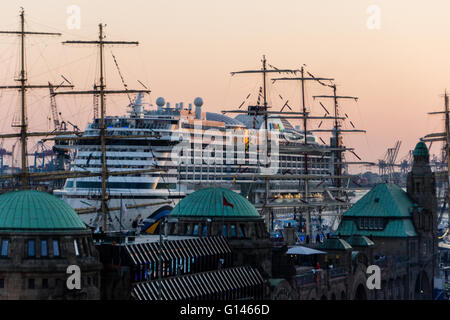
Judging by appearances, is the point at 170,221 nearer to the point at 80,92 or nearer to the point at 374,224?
the point at 80,92

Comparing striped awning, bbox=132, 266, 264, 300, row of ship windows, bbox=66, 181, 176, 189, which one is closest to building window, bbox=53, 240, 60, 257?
striped awning, bbox=132, 266, 264, 300

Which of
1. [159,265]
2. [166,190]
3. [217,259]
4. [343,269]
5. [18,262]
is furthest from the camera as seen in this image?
[166,190]

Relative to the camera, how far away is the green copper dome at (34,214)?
83375mm

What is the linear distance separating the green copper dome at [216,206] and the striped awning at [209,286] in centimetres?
700

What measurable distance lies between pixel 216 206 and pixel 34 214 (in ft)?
115

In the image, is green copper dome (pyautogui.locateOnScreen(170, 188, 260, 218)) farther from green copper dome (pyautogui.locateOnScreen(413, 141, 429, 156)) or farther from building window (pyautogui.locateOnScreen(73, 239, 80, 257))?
green copper dome (pyautogui.locateOnScreen(413, 141, 429, 156))

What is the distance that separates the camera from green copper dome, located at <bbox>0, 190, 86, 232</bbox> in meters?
83.4

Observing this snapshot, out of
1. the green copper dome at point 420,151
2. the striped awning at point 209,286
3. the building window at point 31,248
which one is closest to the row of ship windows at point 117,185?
the green copper dome at point 420,151

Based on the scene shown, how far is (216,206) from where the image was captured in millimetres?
117000

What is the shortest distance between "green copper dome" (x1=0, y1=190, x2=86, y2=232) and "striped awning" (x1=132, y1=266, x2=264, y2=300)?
7997 millimetres

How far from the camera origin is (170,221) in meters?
118
